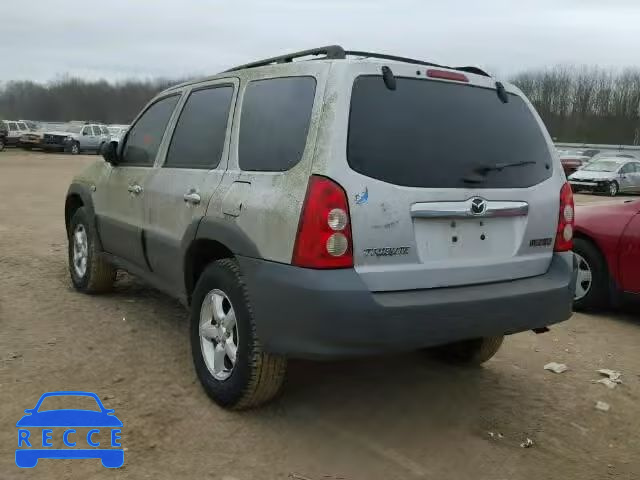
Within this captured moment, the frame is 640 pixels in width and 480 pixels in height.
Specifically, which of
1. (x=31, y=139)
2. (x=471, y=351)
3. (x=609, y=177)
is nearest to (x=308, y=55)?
(x=471, y=351)

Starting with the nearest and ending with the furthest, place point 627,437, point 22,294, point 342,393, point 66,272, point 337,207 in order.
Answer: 1. point 337,207
2. point 627,437
3. point 342,393
4. point 22,294
5. point 66,272

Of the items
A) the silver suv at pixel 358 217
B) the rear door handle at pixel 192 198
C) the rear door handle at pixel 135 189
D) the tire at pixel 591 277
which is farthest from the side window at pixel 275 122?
the tire at pixel 591 277

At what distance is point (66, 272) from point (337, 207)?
4603 mm

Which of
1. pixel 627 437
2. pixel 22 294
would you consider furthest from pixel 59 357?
pixel 627 437

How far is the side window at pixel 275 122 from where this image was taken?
10.3 ft

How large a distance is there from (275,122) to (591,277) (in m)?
3.89

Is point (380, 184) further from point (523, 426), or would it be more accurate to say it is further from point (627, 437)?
point (627, 437)

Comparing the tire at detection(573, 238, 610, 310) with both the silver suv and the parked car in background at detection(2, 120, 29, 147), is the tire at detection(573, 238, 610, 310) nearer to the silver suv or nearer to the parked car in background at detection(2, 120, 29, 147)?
the silver suv

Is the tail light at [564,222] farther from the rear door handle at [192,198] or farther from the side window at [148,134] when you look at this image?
the side window at [148,134]

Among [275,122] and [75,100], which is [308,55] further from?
[75,100]

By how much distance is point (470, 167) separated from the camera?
3.26 metres

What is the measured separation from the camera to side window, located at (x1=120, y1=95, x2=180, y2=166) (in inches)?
181

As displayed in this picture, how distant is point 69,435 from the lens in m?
3.22

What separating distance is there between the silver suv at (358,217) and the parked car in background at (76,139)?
36.3 meters
